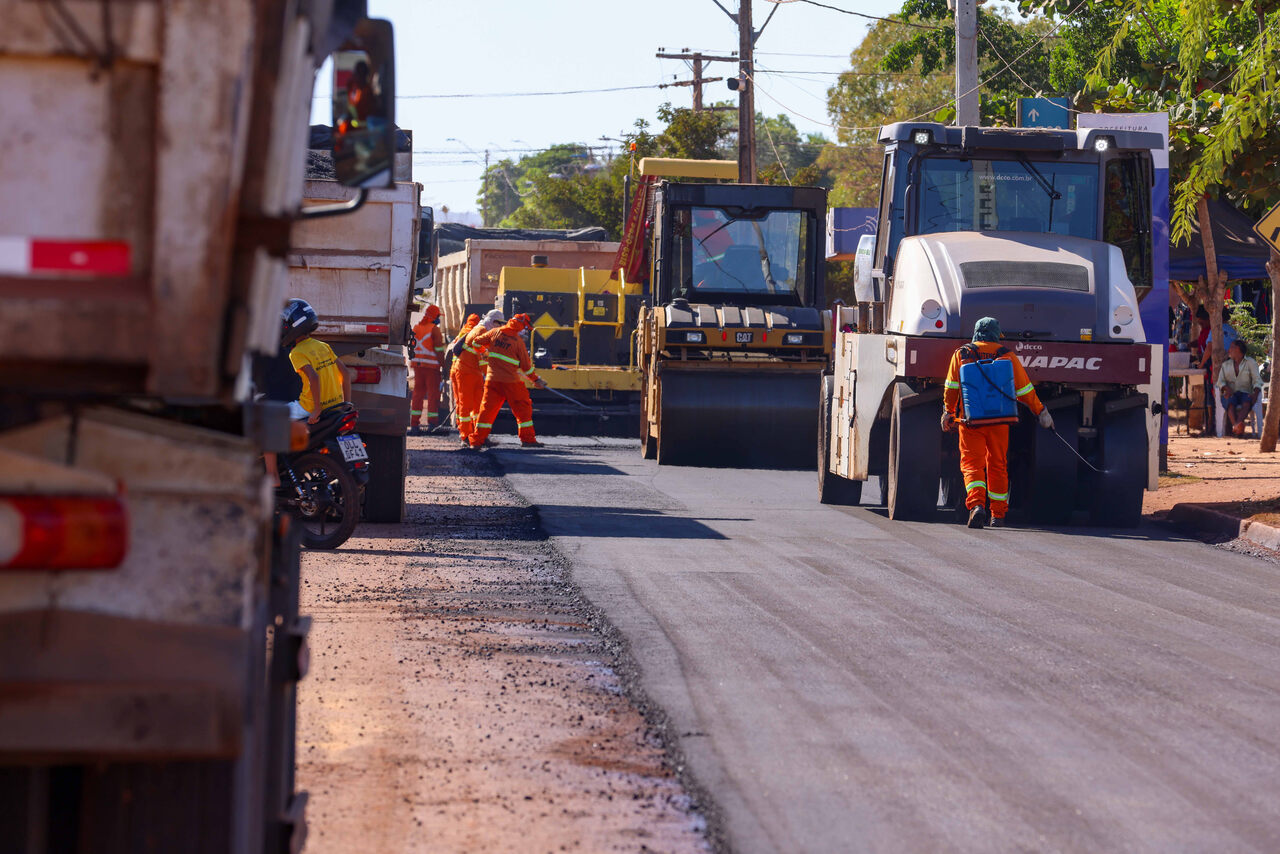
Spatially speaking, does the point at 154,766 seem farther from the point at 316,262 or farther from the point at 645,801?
the point at 316,262

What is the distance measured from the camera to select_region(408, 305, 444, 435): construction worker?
23.4 meters

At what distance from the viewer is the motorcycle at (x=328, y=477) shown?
10.3 m

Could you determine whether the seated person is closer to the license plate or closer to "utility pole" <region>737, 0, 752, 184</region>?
"utility pole" <region>737, 0, 752, 184</region>

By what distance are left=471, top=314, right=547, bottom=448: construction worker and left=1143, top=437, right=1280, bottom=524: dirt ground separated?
731 centimetres

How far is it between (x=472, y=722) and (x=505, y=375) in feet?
44.9

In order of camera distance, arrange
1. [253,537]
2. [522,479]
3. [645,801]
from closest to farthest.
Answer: [253,537]
[645,801]
[522,479]

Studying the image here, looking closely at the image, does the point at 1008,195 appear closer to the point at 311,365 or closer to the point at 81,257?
the point at 311,365

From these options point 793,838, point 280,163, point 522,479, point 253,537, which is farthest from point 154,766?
point 522,479

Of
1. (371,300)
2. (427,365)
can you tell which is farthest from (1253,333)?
(371,300)

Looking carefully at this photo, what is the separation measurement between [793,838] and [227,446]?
222 centimetres

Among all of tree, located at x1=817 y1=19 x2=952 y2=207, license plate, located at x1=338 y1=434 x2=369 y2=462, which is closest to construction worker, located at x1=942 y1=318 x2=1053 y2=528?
license plate, located at x1=338 y1=434 x2=369 y2=462

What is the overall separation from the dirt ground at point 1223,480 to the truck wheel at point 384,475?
6215 millimetres

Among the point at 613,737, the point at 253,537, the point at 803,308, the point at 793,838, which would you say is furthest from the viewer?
the point at 803,308

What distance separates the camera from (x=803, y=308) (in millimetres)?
18984
